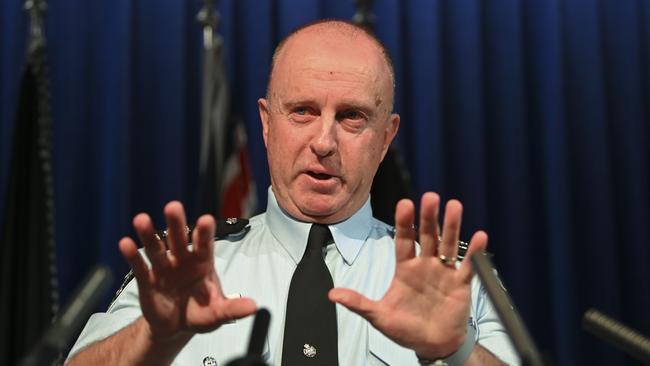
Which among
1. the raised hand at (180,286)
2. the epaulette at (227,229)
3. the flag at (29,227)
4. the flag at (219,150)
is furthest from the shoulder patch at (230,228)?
the flag at (29,227)

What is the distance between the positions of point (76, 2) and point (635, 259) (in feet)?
6.53

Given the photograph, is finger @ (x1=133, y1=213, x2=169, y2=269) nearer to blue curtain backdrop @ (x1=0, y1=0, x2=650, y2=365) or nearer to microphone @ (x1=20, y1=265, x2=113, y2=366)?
microphone @ (x1=20, y1=265, x2=113, y2=366)

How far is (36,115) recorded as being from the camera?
2422 mm

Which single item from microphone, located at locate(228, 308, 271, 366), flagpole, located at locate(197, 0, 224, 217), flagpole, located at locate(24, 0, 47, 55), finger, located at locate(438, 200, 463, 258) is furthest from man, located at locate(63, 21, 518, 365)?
flagpole, located at locate(24, 0, 47, 55)

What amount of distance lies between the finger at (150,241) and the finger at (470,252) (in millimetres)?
359

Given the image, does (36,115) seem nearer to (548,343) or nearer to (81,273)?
(81,273)

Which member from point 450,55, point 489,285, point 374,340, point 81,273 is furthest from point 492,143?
point 489,285

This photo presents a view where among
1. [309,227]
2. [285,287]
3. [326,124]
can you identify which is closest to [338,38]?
[326,124]

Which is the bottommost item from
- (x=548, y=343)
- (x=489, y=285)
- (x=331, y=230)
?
(x=548, y=343)

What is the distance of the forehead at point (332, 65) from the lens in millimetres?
1479

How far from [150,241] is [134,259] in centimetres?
3

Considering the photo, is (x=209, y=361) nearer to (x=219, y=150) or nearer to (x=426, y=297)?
(x=426, y=297)

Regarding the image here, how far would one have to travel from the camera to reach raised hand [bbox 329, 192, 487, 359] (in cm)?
105

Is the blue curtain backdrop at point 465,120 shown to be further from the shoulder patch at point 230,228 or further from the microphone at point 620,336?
the microphone at point 620,336
